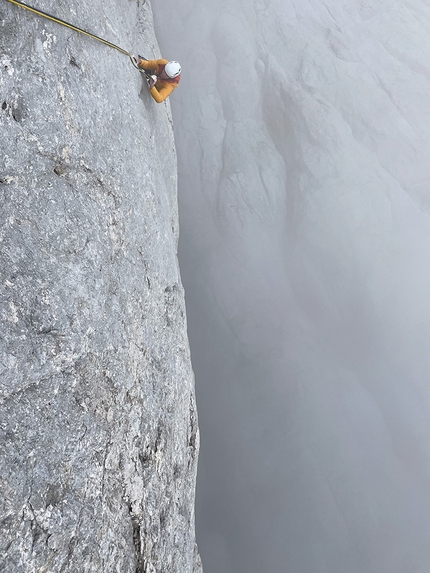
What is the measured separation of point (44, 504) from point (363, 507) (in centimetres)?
897

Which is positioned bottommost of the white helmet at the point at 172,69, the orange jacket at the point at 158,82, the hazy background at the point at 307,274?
the hazy background at the point at 307,274

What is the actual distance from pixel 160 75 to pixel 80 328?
4239 millimetres

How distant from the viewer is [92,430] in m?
3.47

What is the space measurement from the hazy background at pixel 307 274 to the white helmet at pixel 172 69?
248 inches

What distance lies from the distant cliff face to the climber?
2.10 ft

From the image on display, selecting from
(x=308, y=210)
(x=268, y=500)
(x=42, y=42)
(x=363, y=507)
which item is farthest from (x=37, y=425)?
(x=308, y=210)

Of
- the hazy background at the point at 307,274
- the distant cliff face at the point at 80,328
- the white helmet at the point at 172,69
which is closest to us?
the distant cliff face at the point at 80,328

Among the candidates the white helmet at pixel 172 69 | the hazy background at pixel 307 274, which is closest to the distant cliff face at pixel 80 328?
the white helmet at pixel 172 69

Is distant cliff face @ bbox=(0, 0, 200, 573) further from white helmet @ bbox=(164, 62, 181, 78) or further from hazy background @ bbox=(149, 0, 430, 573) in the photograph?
hazy background @ bbox=(149, 0, 430, 573)

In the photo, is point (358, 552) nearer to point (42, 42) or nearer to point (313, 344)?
point (313, 344)

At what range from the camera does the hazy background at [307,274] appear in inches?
387

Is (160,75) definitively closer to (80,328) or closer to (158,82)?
(158,82)

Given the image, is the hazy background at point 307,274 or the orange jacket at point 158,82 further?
the hazy background at point 307,274

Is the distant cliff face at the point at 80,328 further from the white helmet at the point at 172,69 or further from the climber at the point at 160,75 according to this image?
the white helmet at the point at 172,69
